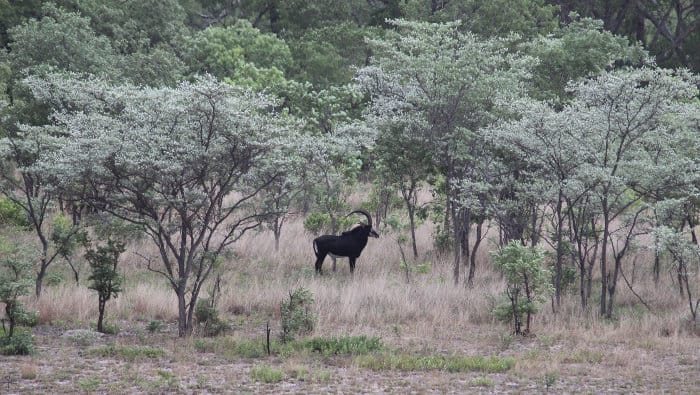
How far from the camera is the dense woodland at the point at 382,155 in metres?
12.5

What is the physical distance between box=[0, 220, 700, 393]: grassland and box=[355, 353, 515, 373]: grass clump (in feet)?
0.07

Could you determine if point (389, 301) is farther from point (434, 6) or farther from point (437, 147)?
point (434, 6)

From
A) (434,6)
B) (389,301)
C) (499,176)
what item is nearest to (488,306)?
(389,301)

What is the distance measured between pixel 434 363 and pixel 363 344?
1161 millimetres

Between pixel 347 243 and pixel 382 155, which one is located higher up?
pixel 382 155

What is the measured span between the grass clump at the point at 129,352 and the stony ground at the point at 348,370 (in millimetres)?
56

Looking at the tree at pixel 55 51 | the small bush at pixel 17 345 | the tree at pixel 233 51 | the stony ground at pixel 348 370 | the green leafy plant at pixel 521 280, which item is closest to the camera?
the stony ground at pixel 348 370

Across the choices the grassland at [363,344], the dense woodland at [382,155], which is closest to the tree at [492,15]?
the dense woodland at [382,155]

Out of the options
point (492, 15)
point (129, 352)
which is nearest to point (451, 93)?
point (129, 352)

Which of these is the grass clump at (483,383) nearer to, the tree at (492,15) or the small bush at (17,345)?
the small bush at (17,345)

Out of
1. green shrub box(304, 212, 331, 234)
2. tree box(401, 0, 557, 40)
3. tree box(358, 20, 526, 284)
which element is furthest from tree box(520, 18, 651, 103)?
tree box(401, 0, 557, 40)

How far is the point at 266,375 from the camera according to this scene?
10445 mm

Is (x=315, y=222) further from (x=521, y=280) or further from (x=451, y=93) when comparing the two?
(x=521, y=280)

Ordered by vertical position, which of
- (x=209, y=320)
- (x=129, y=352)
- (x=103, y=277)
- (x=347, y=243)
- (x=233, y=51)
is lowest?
(x=129, y=352)
